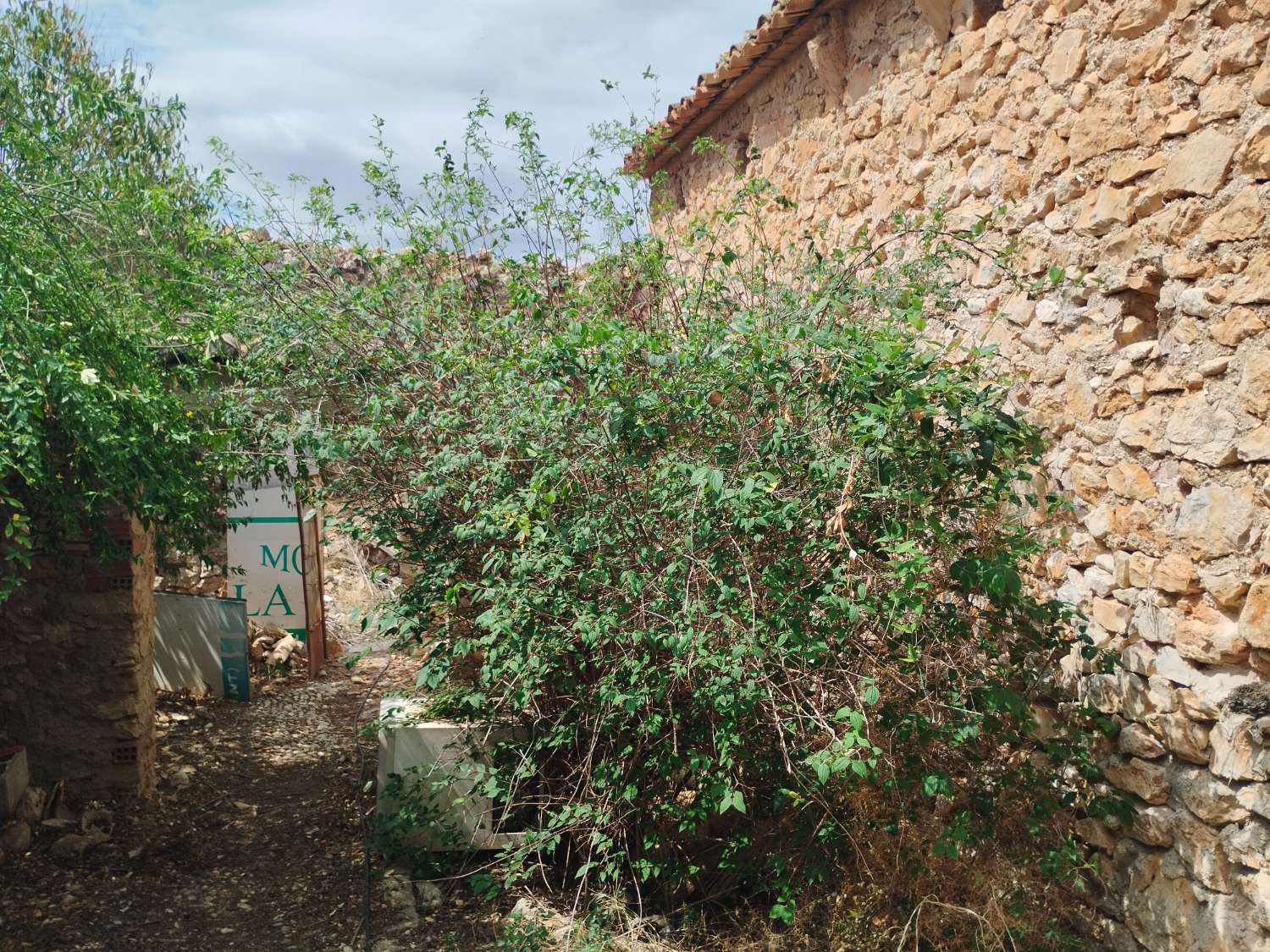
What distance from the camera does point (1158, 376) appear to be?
297cm

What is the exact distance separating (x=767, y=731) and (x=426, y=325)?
2240 mm

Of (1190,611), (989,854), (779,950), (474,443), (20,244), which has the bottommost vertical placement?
(779,950)

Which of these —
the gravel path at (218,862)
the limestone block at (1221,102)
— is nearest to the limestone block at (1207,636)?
the limestone block at (1221,102)

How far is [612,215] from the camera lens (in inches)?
177

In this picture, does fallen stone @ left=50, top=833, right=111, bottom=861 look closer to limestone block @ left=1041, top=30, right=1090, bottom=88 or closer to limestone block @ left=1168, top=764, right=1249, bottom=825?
limestone block @ left=1168, top=764, right=1249, bottom=825

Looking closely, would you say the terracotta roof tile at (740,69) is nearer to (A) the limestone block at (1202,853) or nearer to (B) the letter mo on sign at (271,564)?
(A) the limestone block at (1202,853)

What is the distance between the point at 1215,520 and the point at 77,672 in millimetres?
4868

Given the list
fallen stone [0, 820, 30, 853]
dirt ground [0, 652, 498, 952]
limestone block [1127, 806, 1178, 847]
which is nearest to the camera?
limestone block [1127, 806, 1178, 847]

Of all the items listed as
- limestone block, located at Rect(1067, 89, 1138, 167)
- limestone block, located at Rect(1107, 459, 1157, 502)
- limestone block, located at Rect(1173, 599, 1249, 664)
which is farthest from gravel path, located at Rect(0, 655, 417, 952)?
limestone block, located at Rect(1067, 89, 1138, 167)

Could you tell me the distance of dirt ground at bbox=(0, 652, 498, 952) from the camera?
3725mm

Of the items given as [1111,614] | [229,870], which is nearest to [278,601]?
[229,870]

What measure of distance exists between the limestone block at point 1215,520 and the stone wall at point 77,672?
4.37 m

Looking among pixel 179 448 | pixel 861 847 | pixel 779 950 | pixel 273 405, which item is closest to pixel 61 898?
pixel 179 448

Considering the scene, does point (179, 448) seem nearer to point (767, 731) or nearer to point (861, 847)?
point (767, 731)
